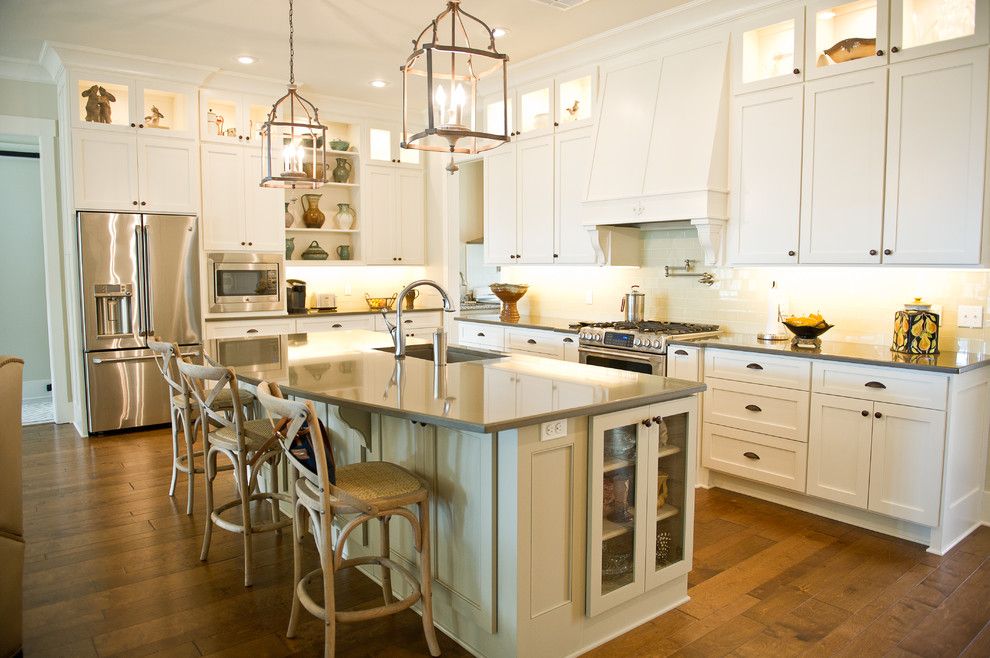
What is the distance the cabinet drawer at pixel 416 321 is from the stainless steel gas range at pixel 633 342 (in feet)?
8.58

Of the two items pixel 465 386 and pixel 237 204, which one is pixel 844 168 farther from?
pixel 237 204

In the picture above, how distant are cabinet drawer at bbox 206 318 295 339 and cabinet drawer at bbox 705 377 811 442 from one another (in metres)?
3.69

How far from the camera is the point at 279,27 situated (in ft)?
15.3

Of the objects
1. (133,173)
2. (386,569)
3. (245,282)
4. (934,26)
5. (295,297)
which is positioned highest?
(934,26)

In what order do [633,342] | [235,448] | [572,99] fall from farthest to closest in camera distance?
[572,99] < [633,342] < [235,448]

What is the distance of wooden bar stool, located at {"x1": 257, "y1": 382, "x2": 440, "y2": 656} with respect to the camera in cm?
215

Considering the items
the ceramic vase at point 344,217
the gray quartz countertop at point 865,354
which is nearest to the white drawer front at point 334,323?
the ceramic vase at point 344,217

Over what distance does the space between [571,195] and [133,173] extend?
3.52 meters

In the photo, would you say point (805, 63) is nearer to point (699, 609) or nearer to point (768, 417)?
point (768, 417)

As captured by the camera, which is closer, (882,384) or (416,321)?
(882,384)

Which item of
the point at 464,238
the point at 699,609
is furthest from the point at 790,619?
the point at 464,238

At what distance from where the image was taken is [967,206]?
10.8ft

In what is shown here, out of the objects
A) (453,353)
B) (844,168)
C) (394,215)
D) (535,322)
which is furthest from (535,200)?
(844,168)

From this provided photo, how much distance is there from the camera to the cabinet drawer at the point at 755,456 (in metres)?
3.72
